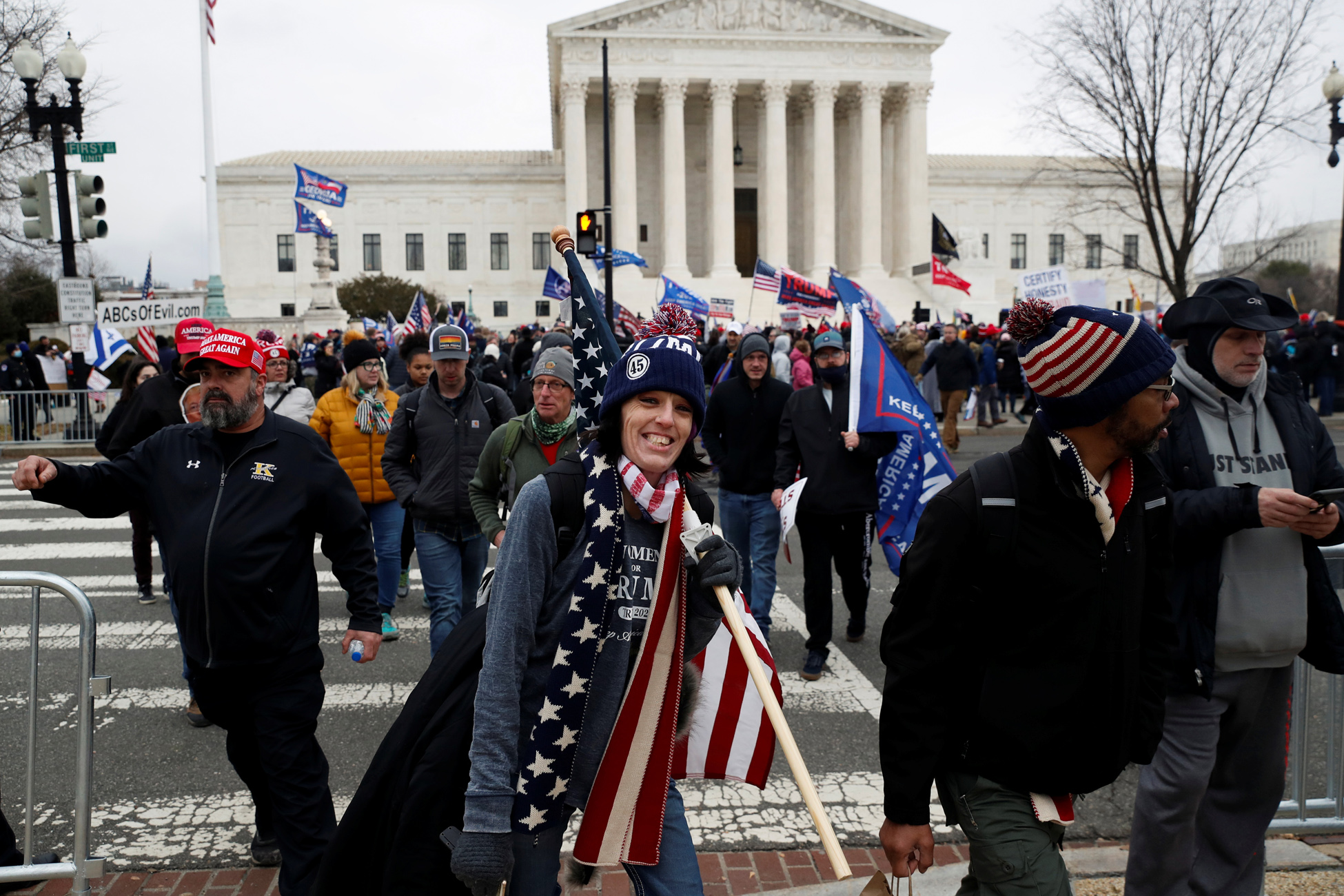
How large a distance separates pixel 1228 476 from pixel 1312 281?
78393mm

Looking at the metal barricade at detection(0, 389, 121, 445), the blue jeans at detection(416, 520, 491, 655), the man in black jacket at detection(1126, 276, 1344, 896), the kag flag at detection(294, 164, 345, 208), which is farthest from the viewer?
the kag flag at detection(294, 164, 345, 208)

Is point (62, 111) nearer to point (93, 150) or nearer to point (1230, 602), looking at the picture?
point (93, 150)

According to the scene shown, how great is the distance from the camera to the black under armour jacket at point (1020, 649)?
7.83ft

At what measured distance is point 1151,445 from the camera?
251cm

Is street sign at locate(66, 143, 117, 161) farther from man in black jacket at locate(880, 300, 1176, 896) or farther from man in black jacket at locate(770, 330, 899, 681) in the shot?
man in black jacket at locate(880, 300, 1176, 896)

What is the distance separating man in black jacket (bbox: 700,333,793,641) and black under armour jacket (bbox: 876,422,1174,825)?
444 centimetres

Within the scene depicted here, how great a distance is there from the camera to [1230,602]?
122 inches

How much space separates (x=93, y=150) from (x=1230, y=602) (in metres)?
15.5

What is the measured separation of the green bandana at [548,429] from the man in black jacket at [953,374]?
1288cm

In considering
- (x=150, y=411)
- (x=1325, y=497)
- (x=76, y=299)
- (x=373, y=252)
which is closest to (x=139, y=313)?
(x=76, y=299)

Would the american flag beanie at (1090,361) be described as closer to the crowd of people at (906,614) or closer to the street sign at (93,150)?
the crowd of people at (906,614)

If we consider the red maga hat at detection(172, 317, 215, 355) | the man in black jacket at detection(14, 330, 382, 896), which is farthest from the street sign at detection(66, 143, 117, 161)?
the man in black jacket at detection(14, 330, 382, 896)

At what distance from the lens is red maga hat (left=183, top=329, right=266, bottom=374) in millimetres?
3643

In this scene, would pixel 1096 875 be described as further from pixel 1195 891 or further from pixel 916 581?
pixel 916 581
